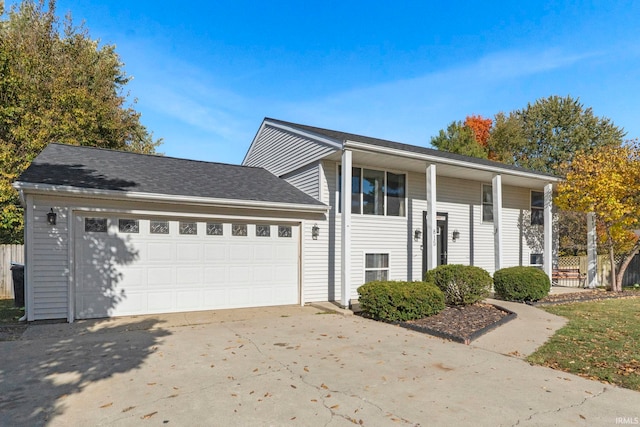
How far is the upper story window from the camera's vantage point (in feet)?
34.4

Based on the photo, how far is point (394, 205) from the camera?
444 inches

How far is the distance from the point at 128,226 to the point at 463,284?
7.57m

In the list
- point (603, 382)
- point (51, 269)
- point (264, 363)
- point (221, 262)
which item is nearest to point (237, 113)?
point (221, 262)

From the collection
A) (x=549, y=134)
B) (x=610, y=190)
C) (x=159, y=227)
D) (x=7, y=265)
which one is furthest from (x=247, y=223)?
(x=549, y=134)

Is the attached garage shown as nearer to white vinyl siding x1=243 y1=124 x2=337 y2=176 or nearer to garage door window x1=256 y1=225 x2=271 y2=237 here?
garage door window x1=256 y1=225 x2=271 y2=237

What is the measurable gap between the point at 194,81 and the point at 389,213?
31.3 feet

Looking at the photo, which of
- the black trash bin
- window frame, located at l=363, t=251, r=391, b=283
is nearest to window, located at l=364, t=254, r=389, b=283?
window frame, located at l=363, t=251, r=391, b=283

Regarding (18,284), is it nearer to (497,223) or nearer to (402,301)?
(402,301)

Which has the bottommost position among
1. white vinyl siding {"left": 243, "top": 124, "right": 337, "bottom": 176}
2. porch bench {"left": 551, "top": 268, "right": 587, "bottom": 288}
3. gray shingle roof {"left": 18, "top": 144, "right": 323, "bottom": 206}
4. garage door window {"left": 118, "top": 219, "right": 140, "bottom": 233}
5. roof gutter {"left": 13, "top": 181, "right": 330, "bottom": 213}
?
porch bench {"left": 551, "top": 268, "right": 587, "bottom": 288}

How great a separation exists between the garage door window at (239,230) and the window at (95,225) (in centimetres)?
261

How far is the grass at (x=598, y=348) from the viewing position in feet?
15.0

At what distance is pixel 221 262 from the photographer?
8562 mm

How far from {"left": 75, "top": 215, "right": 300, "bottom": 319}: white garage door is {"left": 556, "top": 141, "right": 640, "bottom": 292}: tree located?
9.75m

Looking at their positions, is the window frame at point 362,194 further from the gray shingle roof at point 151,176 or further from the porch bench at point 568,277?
the porch bench at point 568,277
